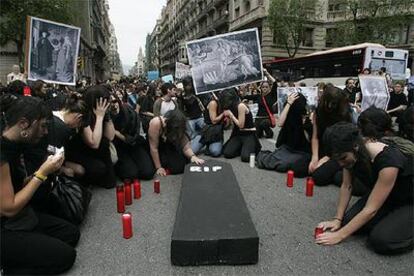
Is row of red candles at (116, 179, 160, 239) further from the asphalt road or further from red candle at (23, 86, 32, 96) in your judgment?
red candle at (23, 86, 32, 96)

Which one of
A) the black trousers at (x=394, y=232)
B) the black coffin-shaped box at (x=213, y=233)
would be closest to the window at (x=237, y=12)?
the black coffin-shaped box at (x=213, y=233)

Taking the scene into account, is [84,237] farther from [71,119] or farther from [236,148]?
[236,148]

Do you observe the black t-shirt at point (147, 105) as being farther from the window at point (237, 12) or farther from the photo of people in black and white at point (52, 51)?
the window at point (237, 12)

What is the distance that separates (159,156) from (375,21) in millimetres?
25830

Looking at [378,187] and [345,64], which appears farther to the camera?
[345,64]

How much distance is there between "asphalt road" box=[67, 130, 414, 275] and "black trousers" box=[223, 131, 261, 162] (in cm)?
200

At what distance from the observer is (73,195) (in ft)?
12.3

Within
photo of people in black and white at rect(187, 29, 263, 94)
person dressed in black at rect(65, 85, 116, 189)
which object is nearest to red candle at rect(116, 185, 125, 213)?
person dressed in black at rect(65, 85, 116, 189)

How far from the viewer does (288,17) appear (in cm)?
2942

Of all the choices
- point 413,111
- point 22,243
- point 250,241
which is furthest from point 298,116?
point 22,243

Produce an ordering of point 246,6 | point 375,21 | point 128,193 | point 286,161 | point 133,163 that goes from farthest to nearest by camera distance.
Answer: point 246,6 < point 375,21 < point 286,161 < point 133,163 < point 128,193

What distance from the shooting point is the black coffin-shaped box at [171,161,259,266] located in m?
2.96

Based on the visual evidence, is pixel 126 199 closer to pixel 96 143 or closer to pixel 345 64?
pixel 96 143

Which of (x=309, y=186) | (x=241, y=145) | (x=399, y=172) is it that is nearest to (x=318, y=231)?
(x=399, y=172)
